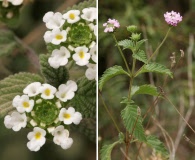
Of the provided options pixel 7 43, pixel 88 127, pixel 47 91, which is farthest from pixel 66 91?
pixel 7 43

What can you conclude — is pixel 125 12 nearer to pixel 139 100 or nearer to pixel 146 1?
pixel 146 1

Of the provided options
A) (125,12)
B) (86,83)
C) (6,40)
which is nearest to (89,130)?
(86,83)

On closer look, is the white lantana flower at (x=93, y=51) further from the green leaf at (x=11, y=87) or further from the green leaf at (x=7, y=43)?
the green leaf at (x=7, y=43)

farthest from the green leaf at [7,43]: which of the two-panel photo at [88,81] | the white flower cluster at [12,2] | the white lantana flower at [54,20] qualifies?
the white lantana flower at [54,20]

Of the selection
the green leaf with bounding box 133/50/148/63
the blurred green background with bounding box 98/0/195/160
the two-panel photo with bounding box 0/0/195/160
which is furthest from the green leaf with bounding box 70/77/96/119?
the blurred green background with bounding box 98/0/195/160

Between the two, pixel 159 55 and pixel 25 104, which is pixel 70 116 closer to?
pixel 25 104

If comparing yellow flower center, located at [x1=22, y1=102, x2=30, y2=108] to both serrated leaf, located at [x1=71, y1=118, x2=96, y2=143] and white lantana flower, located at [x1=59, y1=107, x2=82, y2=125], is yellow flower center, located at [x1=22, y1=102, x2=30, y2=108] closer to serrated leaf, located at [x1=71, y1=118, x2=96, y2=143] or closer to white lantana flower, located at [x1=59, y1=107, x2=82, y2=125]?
white lantana flower, located at [x1=59, y1=107, x2=82, y2=125]
